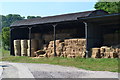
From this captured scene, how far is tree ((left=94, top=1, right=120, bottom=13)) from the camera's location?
37656 millimetres

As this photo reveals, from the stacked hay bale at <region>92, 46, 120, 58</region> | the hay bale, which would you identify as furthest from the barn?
the stacked hay bale at <region>92, 46, 120, 58</region>

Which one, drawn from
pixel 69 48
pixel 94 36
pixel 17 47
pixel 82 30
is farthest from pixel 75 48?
pixel 17 47

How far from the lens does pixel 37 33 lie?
35125 millimetres

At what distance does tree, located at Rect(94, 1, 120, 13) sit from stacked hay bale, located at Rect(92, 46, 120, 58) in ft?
52.4

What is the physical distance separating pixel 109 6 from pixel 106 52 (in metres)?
23.7

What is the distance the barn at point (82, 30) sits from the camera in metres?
23.3

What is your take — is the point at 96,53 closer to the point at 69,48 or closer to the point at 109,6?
the point at 69,48

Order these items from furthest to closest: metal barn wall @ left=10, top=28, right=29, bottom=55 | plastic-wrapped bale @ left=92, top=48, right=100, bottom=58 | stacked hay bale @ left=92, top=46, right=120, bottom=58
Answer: metal barn wall @ left=10, top=28, right=29, bottom=55 < plastic-wrapped bale @ left=92, top=48, right=100, bottom=58 < stacked hay bale @ left=92, top=46, right=120, bottom=58

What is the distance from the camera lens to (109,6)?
4309 cm

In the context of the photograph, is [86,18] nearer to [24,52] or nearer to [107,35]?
[107,35]

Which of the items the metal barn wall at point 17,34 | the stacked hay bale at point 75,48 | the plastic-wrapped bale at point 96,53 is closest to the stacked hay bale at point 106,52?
the plastic-wrapped bale at point 96,53

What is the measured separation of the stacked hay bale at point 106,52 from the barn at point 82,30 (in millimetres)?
824

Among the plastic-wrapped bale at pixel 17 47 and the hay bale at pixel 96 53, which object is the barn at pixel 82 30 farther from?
the plastic-wrapped bale at pixel 17 47

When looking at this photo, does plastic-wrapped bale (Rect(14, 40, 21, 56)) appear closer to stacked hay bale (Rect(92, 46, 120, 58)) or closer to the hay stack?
the hay stack
